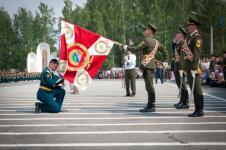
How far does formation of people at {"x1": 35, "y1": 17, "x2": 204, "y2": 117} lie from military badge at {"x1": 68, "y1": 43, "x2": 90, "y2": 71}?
1448 millimetres

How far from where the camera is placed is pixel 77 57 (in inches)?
493

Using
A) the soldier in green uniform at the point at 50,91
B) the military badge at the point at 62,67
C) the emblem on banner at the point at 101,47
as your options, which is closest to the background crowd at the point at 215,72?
the emblem on banner at the point at 101,47

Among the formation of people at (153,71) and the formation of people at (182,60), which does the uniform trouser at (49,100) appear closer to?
the formation of people at (153,71)

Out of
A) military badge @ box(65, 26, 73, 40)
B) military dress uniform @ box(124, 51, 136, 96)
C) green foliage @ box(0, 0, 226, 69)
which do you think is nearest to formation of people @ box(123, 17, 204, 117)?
military badge @ box(65, 26, 73, 40)

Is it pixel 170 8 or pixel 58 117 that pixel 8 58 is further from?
pixel 58 117

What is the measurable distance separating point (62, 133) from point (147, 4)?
193 feet

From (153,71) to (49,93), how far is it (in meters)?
2.58

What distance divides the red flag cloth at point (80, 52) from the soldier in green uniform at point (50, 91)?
4.00 ft

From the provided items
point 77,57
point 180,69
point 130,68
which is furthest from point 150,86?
point 130,68

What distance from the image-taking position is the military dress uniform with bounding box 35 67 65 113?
1087cm

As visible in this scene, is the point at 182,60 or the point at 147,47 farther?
the point at 147,47

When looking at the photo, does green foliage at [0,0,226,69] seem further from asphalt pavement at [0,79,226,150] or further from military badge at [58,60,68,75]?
asphalt pavement at [0,79,226,150]

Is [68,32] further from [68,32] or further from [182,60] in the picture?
[182,60]

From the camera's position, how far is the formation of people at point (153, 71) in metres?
9.94
